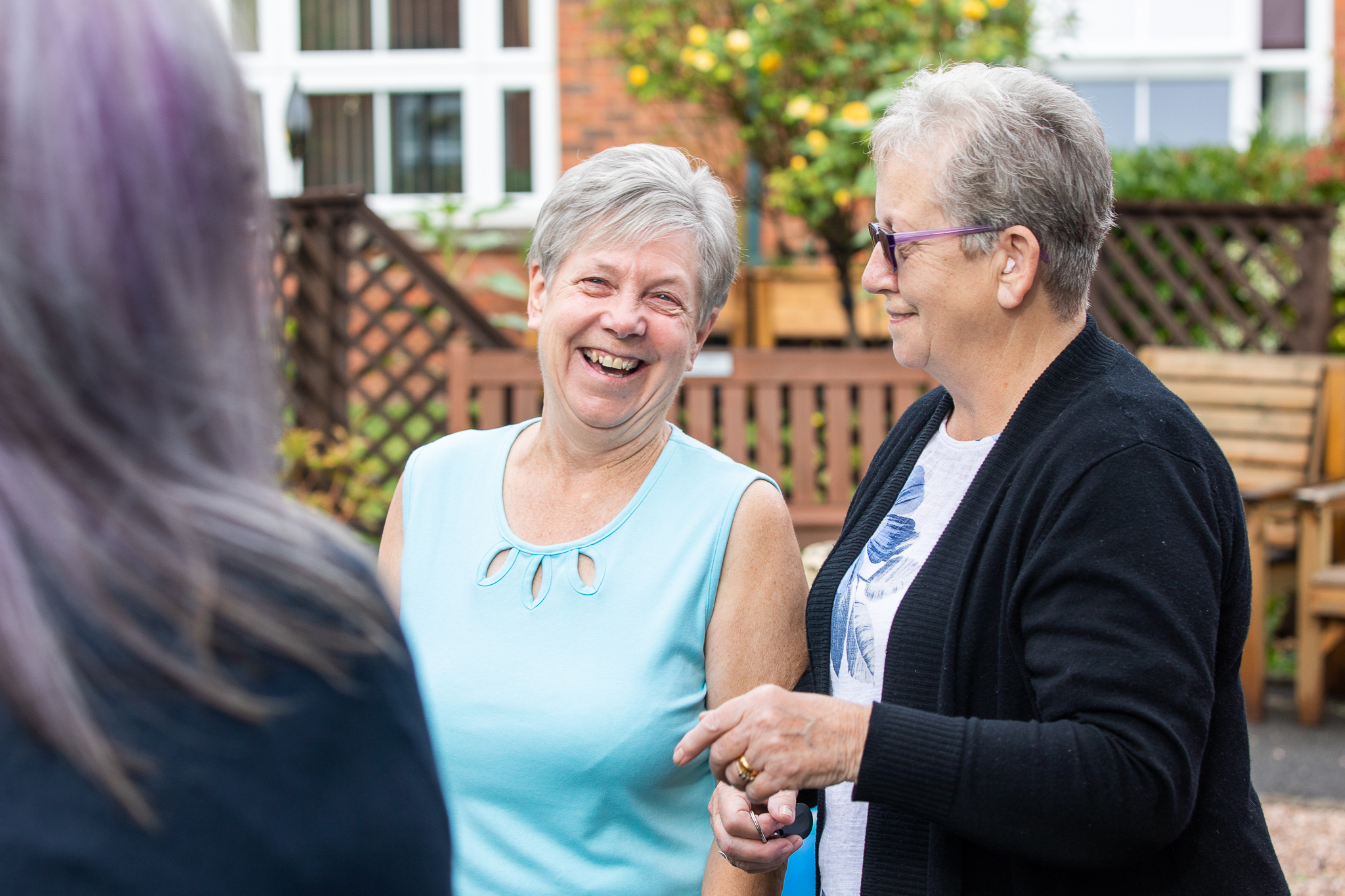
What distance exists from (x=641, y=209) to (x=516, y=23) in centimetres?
743

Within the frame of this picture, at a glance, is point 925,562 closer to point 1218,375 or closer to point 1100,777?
point 1100,777

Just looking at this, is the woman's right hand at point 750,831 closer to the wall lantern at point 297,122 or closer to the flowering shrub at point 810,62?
the flowering shrub at point 810,62

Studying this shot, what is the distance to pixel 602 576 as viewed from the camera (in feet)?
5.98

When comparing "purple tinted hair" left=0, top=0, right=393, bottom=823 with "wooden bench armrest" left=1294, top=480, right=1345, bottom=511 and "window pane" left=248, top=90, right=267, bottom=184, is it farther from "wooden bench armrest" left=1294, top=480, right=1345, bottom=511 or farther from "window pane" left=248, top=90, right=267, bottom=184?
"wooden bench armrest" left=1294, top=480, right=1345, bottom=511

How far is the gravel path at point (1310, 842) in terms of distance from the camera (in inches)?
142

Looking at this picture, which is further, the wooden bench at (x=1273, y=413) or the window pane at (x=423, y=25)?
the window pane at (x=423, y=25)

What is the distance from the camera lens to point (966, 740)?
134 centimetres

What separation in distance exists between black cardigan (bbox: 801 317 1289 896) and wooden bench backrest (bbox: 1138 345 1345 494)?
443 cm

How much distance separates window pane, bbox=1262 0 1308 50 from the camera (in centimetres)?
912

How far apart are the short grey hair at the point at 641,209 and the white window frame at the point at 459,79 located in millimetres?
6778

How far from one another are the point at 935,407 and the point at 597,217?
25.4 inches

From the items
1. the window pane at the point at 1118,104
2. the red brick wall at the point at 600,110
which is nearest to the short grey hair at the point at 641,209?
the red brick wall at the point at 600,110

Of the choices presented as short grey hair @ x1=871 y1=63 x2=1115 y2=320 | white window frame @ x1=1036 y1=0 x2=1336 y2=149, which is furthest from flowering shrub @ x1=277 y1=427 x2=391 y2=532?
white window frame @ x1=1036 y1=0 x2=1336 y2=149

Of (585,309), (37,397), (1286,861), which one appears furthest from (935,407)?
(1286,861)
